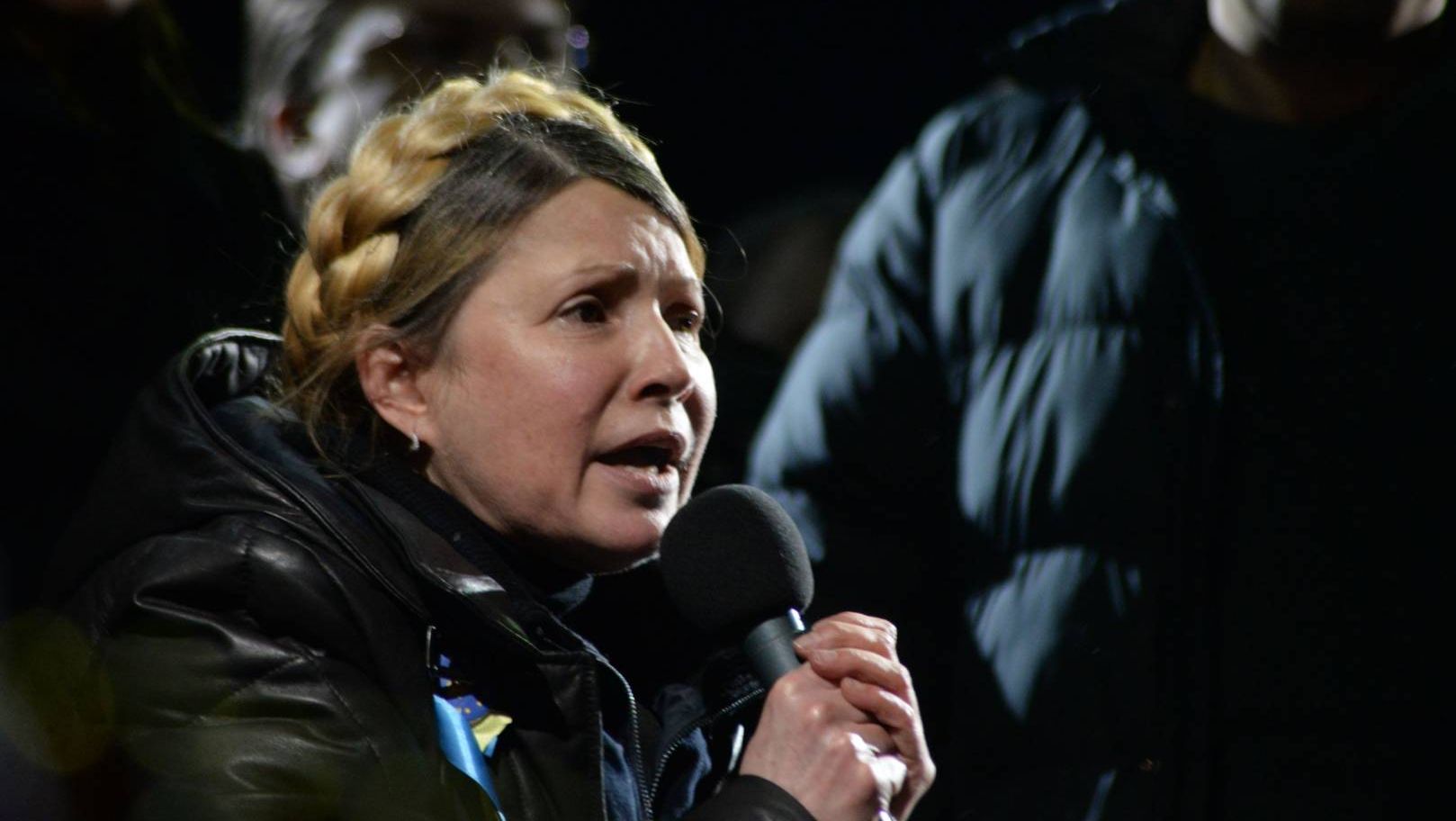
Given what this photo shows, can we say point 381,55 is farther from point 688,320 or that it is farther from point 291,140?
point 688,320

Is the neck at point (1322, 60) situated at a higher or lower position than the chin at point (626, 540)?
higher

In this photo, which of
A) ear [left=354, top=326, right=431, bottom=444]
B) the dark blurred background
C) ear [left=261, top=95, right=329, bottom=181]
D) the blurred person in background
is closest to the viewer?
ear [left=354, top=326, right=431, bottom=444]

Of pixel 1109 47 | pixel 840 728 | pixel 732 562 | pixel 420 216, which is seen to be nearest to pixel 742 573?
pixel 732 562

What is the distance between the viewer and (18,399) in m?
2.28

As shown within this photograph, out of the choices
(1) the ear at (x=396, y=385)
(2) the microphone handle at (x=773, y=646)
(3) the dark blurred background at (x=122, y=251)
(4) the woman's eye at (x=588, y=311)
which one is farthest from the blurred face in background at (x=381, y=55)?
(2) the microphone handle at (x=773, y=646)

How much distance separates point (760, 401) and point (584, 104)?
2.41 ft

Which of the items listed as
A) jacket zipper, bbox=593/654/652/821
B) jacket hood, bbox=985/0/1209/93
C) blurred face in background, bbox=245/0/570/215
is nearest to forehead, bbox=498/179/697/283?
jacket zipper, bbox=593/654/652/821

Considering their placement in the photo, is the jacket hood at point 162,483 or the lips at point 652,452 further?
the lips at point 652,452

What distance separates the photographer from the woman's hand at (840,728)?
5.37 feet

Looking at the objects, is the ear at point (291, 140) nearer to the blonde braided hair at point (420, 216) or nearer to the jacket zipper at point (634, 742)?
the blonde braided hair at point (420, 216)

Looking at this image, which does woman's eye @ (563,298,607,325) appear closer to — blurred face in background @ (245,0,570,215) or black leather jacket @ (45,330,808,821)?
black leather jacket @ (45,330,808,821)

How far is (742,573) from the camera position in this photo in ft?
5.56

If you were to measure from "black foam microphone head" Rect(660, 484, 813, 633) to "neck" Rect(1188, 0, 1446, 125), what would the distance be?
106 centimetres

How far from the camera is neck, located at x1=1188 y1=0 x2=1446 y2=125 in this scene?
237cm
